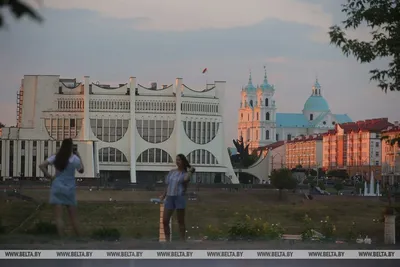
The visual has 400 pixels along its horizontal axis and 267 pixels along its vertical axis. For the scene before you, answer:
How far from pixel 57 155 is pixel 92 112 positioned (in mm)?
4149

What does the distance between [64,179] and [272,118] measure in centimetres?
382

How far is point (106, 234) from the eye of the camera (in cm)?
732

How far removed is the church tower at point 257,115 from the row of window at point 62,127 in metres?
1.86

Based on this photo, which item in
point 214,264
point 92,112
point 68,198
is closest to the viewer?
point 214,264

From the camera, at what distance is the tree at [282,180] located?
953 cm

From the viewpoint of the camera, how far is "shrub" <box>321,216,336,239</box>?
803 centimetres

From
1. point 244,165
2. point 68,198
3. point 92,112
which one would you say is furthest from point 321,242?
point 244,165

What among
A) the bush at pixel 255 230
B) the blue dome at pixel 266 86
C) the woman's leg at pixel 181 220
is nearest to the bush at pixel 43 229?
the woman's leg at pixel 181 220

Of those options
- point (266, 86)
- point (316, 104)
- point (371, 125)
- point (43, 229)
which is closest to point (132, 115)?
point (266, 86)

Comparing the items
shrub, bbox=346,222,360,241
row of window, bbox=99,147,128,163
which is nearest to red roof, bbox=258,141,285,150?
shrub, bbox=346,222,360,241

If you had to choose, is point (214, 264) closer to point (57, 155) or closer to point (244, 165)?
point (57, 155)

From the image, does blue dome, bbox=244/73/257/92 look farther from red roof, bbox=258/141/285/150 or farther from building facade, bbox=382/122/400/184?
red roof, bbox=258/141/285/150

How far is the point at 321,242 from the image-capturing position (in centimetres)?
765

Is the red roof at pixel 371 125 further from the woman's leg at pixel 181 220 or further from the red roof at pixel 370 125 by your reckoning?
the woman's leg at pixel 181 220
